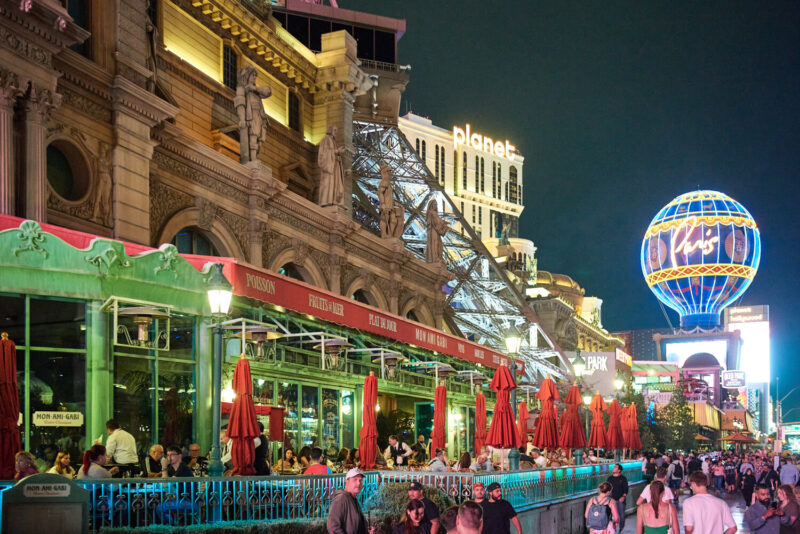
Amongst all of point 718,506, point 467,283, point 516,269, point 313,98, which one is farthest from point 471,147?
point 718,506

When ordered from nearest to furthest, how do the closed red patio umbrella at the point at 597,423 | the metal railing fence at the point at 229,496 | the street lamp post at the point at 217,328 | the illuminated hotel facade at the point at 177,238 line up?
the metal railing fence at the point at 229,496 → the street lamp post at the point at 217,328 → the illuminated hotel facade at the point at 177,238 → the closed red patio umbrella at the point at 597,423

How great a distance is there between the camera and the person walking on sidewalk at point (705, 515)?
39.1 ft

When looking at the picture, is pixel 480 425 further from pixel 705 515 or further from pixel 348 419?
pixel 705 515

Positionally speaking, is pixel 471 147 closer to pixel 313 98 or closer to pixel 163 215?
pixel 313 98

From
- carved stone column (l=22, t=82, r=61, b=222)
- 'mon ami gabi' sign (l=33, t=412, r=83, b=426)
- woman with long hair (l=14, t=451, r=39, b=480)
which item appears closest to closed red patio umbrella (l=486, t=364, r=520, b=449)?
'mon ami gabi' sign (l=33, t=412, r=83, b=426)

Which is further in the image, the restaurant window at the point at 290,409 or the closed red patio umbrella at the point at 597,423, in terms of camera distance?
the closed red patio umbrella at the point at 597,423

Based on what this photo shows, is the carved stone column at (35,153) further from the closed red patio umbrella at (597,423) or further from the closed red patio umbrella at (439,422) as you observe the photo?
the closed red patio umbrella at (597,423)

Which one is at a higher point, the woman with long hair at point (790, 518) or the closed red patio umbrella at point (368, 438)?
the closed red patio umbrella at point (368, 438)

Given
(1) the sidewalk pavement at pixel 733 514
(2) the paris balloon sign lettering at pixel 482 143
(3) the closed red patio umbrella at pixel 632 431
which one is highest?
(2) the paris balloon sign lettering at pixel 482 143

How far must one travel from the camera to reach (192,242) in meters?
28.3

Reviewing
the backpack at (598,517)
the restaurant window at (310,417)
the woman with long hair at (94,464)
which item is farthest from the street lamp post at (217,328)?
the restaurant window at (310,417)

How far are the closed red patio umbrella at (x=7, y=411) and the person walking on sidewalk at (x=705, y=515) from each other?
931 cm

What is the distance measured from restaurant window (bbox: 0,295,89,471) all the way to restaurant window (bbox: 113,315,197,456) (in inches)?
35.4

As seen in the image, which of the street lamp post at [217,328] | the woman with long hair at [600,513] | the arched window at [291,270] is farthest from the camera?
the arched window at [291,270]
